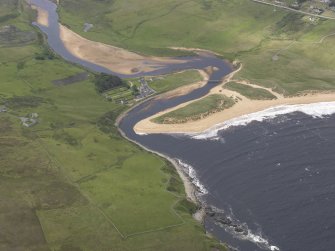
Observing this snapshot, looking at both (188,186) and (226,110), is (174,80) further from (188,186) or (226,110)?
(188,186)

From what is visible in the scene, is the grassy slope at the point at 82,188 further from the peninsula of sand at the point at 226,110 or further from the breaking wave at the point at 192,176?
the peninsula of sand at the point at 226,110

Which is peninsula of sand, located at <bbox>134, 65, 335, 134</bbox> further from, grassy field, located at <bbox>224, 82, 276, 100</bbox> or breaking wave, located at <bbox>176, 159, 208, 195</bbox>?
breaking wave, located at <bbox>176, 159, 208, 195</bbox>

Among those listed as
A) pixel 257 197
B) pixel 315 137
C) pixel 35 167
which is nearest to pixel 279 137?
pixel 315 137

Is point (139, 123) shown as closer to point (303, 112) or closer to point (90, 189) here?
point (90, 189)

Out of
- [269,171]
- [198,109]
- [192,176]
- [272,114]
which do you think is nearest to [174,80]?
[198,109]

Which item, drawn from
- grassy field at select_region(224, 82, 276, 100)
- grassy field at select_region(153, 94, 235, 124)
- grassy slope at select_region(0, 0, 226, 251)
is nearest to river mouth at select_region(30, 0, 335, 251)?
grassy field at select_region(153, 94, 235, 124)

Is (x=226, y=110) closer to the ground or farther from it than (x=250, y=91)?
closer to the ground

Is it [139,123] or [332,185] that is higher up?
[332,185]
